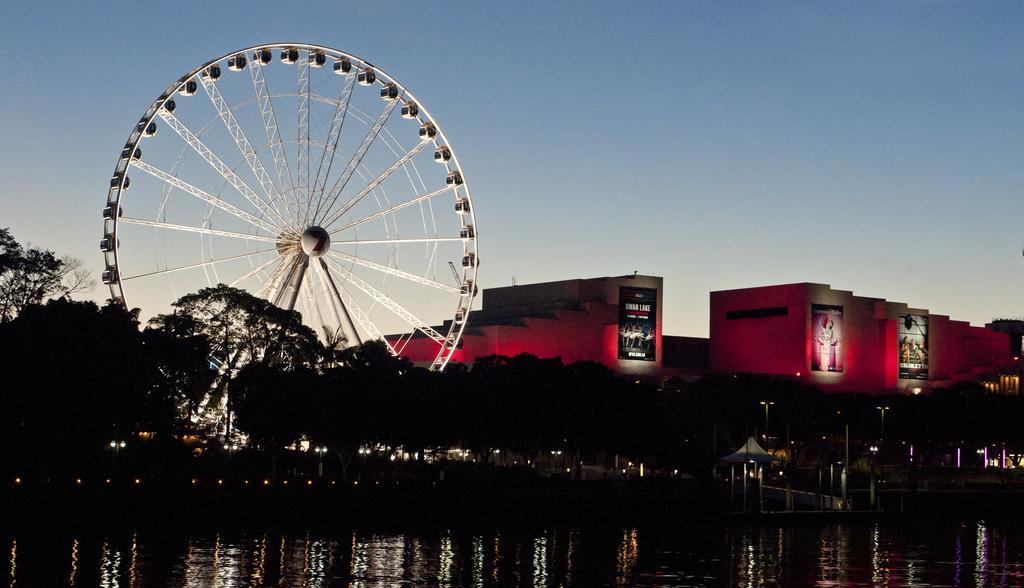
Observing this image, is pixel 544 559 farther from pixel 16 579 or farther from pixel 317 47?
pixel 317 47

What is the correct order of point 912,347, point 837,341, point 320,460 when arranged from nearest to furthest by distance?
point 320,460, point 837,341, point 912,347

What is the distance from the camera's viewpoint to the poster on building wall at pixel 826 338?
579 ft

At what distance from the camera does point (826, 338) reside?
177750 millimetres

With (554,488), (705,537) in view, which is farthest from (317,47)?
(705,537)

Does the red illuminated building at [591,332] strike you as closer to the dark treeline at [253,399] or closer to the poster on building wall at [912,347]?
the poster on building wall at [912,347]

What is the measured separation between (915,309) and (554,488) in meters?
109

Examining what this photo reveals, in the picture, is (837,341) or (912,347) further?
(912,347)

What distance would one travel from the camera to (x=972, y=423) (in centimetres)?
13838

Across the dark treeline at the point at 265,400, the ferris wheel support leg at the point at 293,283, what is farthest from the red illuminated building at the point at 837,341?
the ferris wheel support leg at the point at 293,283

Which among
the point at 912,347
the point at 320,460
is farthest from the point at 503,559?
the point at 912,347

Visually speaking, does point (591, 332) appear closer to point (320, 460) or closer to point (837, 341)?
point (837, 341)

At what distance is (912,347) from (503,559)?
136429 millimetres

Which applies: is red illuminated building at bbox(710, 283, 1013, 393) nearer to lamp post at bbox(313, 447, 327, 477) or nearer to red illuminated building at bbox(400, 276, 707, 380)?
red illuminated building at bbox(400, 276, 707, 380)

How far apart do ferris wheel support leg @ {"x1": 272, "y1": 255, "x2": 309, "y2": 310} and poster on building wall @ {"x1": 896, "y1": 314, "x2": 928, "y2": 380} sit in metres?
114
